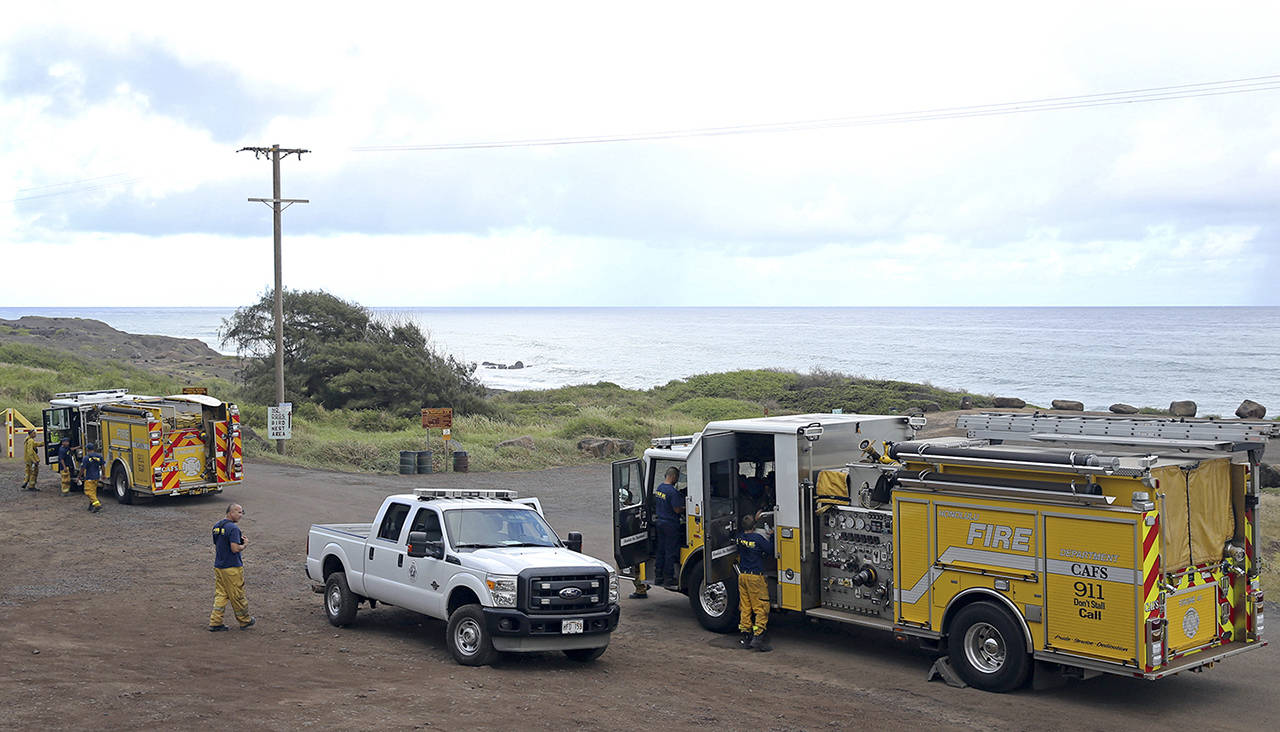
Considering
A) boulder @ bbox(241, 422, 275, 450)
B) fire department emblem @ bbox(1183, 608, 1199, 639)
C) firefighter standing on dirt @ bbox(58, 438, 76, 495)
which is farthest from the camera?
boulder @ bbox(241, 422, 275, 450)

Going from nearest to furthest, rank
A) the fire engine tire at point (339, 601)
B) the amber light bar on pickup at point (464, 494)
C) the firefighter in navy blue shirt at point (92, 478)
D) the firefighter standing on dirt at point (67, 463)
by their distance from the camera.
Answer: the amber light bar on pickup at point (464, 494)
the fire engine tire at point (339, 601)
the firefighter in navy blue shirt at point (92, 478)
the firefighter standing on dirt at point (67, 463)

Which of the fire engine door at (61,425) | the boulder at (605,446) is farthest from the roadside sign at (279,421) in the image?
the boulder at (605,446)

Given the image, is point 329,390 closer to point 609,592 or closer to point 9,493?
point 9,493

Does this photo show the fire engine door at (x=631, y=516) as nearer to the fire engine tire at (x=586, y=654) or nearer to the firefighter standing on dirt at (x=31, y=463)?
the fire engine tire at (x=586, y=654)

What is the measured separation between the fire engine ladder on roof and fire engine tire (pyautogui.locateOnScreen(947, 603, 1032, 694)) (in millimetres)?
2202

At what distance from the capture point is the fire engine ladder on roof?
11633mm

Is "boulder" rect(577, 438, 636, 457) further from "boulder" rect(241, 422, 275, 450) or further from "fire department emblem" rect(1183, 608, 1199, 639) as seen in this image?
"fire department emblem" rect(1183, 608, 1199, 639)

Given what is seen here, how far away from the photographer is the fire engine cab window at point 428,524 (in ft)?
43.7

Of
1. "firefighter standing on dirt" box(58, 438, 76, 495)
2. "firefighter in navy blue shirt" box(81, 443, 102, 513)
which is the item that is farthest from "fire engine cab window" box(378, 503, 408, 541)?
"firefighter standing on dirt" box(58, 438, 76, 495)

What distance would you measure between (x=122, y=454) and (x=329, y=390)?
78.6 feet

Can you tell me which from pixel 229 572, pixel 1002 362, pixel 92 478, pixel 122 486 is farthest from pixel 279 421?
pixel 1002 362

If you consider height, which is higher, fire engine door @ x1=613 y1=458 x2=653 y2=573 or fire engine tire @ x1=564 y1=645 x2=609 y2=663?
fire engine door @ x1=613 y1=458 x2=653 y2=573

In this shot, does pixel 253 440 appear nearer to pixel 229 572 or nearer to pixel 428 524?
pixel 229 572

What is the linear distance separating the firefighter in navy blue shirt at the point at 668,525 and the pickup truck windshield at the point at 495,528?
2113 mm
